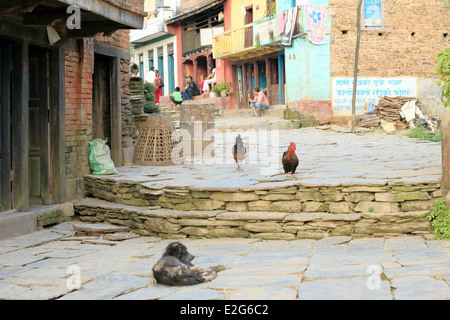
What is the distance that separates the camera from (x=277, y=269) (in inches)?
206

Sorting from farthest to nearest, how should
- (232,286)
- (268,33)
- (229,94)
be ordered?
(229,94), (268,33), (232,286)

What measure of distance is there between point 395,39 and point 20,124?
1779 cm

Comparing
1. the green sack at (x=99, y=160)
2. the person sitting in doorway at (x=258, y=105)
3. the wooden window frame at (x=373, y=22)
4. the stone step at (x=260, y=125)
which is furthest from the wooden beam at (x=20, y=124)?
the wooden window frame at (x=373, y=22)

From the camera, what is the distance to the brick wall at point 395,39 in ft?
70.3

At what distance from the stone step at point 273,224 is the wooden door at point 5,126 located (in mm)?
1800

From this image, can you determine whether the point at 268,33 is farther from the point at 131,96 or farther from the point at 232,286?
the point at 232,286

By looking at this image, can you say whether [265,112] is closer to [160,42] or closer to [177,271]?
[160,42]

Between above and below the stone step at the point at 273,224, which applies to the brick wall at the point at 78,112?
above

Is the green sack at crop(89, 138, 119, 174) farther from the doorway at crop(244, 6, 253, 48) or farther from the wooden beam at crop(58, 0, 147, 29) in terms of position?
the doorway at crop(244, 6, 253, 48)

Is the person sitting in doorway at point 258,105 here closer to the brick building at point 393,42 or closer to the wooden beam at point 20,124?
the brick building at point 393,42

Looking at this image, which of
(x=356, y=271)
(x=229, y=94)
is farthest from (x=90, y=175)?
(x=229, y=94)

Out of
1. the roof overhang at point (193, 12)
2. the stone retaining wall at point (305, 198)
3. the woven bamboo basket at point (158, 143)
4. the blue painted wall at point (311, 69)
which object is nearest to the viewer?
the stone retaining wall at point (305, 198)

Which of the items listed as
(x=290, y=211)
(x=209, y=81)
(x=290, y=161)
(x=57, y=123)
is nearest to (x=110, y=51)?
(x=57, y=123)

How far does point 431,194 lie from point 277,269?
8.27 ft
